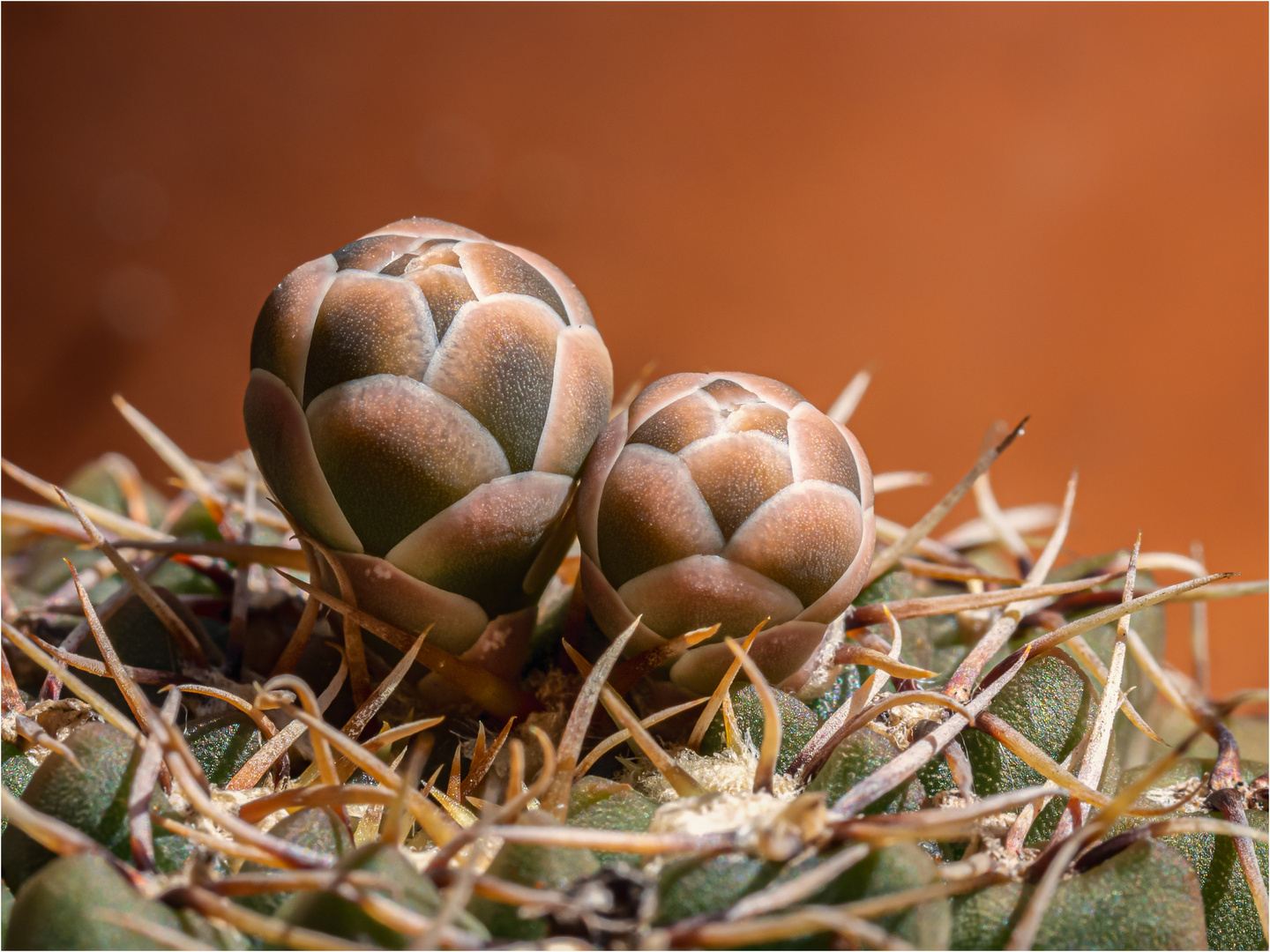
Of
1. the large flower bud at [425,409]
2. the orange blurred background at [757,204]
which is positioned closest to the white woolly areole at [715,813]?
the large flower bud at [425,409]

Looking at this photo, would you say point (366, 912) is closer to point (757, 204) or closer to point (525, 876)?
point (525, 876)

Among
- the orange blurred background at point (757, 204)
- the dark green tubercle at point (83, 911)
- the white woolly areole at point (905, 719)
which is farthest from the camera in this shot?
the orange blurred background at point (757, 204)

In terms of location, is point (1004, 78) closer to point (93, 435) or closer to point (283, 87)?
point (283, 87)

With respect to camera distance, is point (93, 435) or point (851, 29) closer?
point (851, 29)

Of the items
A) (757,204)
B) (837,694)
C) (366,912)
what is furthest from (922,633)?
(757,204)

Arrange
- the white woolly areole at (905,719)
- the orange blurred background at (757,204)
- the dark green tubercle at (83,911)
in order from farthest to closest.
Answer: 1. the orange blurred background at (757,204)
2. the white woolly areole at (905,719)
3. the dark green tubercle at (83,911)

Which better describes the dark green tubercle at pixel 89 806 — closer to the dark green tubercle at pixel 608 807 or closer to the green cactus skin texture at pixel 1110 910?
the dark green tubercle at pixel 608 807

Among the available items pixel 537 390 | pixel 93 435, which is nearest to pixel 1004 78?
pixel 537 390
